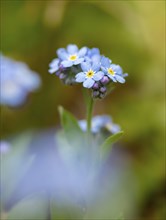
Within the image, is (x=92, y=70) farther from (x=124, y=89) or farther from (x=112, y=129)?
(x=124, y=89)

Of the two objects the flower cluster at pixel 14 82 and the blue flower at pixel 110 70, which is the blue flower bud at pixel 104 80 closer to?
the blue flower at pixel 110 70

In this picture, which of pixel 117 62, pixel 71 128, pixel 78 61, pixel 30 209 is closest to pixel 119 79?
pixel 78 61

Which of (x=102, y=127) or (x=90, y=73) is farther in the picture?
(x=102, y=127)

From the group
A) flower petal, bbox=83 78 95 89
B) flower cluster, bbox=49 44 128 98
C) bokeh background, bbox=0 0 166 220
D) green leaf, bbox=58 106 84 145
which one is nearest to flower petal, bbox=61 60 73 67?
flower cluster, bbox=49 44 128 98

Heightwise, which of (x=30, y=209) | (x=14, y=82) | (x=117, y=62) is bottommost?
(x=30, y=209)

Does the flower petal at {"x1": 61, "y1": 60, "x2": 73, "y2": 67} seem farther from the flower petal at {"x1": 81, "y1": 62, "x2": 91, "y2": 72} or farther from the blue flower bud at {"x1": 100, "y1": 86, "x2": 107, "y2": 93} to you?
the blue flower bud at {"x1": 100, "y1": 86, "x2": 107, "y2": 93}

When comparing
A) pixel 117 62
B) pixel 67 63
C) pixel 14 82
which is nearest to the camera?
pixel 67 63

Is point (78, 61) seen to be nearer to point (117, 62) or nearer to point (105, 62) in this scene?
point (105, 62)
